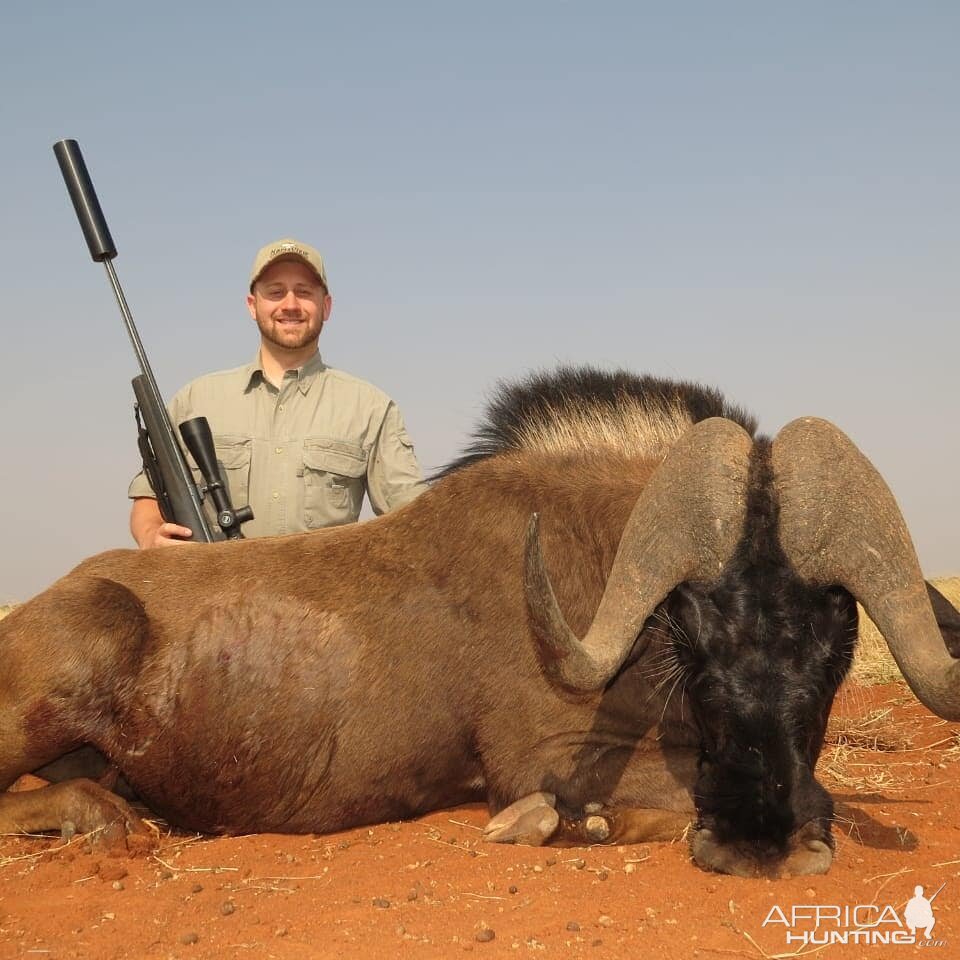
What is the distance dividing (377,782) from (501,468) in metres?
1.76

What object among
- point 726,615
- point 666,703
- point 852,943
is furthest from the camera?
point 666,703

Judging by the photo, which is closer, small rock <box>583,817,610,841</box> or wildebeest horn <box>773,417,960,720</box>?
wildebeest horn <box>773,417,960,720</box>

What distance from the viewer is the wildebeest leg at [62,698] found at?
5457 millimetres

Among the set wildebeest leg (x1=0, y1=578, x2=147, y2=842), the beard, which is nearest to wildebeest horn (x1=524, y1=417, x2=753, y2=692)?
wildebeest leg (x1=0, y1=578, x2=147, y2=842)

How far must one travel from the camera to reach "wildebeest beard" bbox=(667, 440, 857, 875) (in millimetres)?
4203

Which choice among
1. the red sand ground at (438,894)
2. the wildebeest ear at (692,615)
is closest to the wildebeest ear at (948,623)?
the red sand ground at (438,894)

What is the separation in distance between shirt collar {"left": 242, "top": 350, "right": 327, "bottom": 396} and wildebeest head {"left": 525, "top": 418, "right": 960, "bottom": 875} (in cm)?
440

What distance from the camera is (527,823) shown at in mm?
4961

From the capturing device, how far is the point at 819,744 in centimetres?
451

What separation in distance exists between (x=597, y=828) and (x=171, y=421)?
4.69 m

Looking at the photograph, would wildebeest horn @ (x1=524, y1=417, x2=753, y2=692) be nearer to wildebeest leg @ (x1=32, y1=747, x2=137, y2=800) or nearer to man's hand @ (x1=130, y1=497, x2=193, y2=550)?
wildebeest leg @ (x1=32, y1=747, x2=137, y2=800)

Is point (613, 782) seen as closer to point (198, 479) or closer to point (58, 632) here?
point (58, 632)

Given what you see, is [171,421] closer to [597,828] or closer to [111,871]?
[111,871]

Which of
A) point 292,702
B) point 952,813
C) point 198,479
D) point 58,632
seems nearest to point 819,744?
point 952,813
